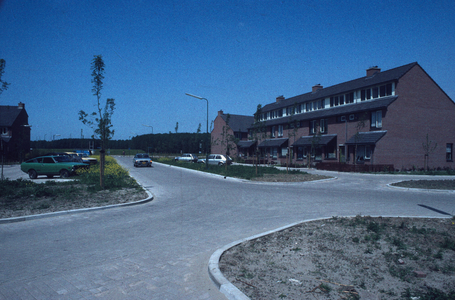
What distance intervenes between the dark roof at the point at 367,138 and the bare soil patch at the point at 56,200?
24.1 m

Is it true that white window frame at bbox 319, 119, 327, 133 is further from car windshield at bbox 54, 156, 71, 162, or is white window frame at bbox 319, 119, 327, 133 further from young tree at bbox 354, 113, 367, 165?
car windshield at bbox 54, 156, 71, 162

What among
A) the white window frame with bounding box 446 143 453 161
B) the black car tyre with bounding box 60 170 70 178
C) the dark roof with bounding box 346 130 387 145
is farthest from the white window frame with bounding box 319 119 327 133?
the black car tyre with bounding box 60 170 70 178

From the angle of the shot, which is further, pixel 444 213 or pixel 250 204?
pixel 250 204

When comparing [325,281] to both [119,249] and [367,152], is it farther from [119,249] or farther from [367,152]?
[367,152]

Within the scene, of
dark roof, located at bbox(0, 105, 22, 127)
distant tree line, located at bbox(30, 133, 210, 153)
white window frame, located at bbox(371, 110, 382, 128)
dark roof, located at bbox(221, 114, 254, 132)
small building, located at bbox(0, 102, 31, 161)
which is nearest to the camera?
white window frame, located at bbox(371, 110, 382, 128)

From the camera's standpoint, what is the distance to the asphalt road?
413 centimetres

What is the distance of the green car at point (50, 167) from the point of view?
20.4m

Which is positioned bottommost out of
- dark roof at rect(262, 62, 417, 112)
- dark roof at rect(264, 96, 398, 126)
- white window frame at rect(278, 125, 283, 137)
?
white window frame at rect(278, 125, 283, 137)

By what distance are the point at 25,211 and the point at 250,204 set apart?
7228 mm

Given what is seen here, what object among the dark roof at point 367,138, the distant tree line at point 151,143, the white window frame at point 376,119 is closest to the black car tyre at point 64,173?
the dark roof at point 367,138

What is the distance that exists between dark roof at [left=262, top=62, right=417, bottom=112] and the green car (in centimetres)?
2642

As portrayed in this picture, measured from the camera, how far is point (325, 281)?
4.14 metres

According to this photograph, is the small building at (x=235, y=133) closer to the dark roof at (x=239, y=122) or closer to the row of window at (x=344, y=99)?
the dark roof at (x=239, y=122)

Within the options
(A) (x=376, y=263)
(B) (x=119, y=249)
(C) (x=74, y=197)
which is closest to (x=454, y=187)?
(A) (x=376, y=263)
